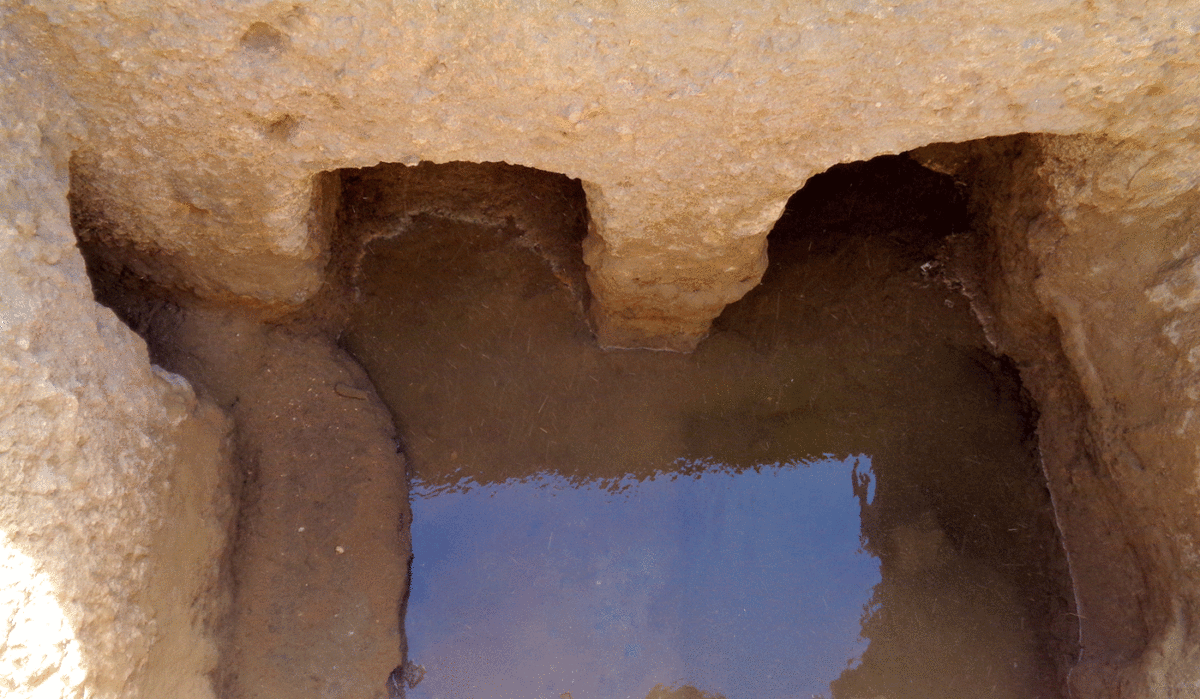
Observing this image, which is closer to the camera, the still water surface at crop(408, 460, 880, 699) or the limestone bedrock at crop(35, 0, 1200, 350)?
the limestone bedrock at crop(35, 0, 1200, 350)

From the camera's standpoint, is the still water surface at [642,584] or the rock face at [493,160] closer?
the rock face at [493,160]

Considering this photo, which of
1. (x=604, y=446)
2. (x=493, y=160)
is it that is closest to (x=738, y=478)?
(x=604, y=446)

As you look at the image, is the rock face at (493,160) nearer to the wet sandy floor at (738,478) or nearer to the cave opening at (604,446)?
the cave opening at (604,446)

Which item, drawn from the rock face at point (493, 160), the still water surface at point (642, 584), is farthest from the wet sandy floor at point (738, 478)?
the rock face at point (493, 160)

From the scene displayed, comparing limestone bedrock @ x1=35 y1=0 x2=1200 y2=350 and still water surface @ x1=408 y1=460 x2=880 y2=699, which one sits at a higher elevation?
limestone bedrock @ x1=35 y1=0 x2=1200 y2=350

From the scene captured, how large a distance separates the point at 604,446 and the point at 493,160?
1008 mm

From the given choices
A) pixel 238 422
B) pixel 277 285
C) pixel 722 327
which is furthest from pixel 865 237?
pixel 238 422

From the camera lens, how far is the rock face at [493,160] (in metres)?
1.53

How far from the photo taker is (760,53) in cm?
159

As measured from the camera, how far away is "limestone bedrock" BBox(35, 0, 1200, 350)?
5.06ft

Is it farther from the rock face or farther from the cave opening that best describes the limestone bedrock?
the cave opening

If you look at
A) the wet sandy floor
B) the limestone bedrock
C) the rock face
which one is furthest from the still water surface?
the limestone bedrock

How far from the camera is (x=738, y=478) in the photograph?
2.46 m

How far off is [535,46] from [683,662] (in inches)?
65.2
